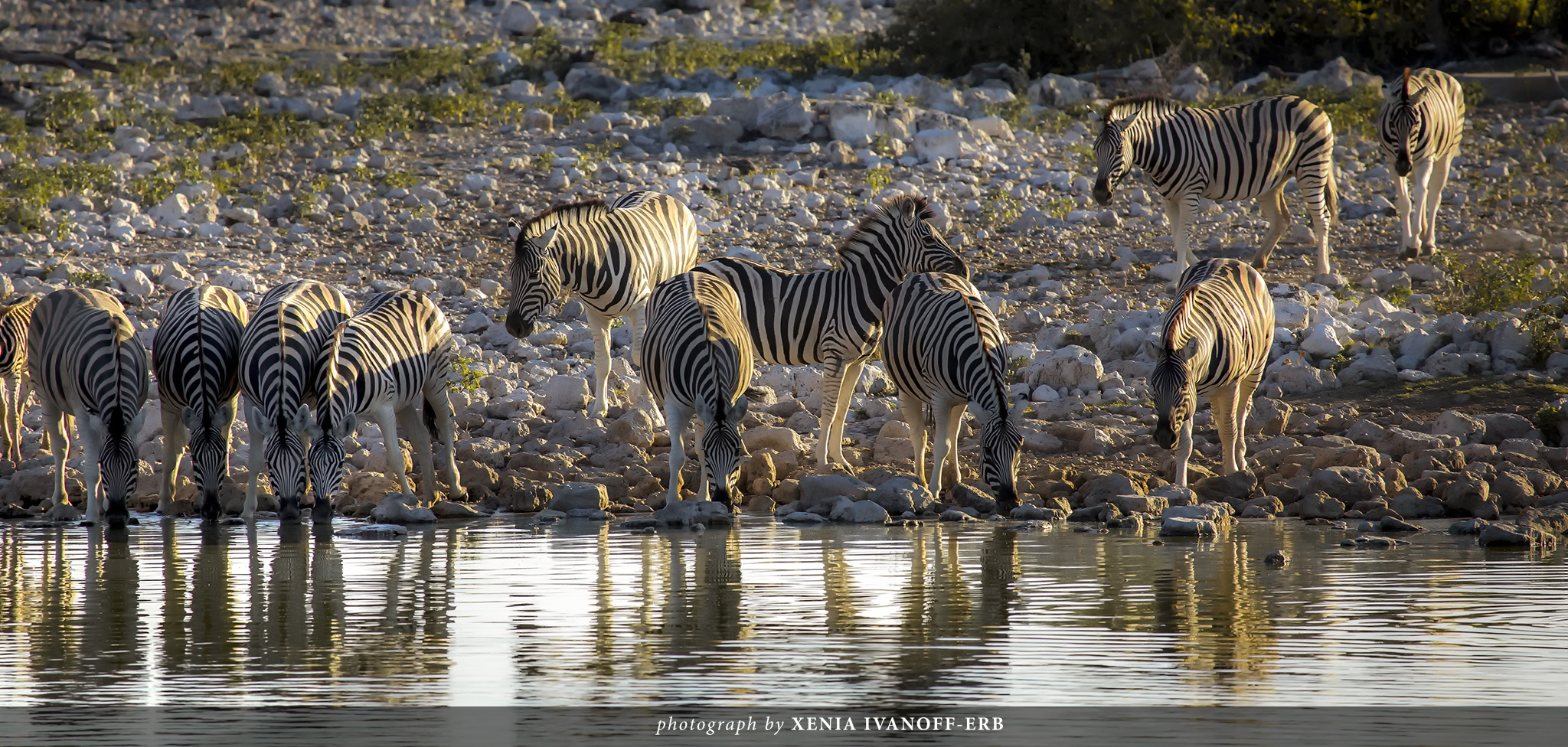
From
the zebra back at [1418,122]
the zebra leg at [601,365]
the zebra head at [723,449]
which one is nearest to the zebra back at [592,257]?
the zebra leg at [601,365]

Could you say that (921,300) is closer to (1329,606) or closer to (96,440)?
(1329,606)

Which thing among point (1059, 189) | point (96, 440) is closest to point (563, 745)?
point (96, 440)

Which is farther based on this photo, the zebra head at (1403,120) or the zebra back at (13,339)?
the zebra head at (1403,120)

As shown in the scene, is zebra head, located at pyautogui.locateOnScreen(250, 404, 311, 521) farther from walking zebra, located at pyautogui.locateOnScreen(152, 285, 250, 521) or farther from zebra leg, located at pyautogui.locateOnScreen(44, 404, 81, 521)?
zebra leg, located at pyautogui.locateOnScreen(44, 404, 81, 521)

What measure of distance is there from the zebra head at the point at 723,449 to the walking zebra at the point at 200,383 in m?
3.14

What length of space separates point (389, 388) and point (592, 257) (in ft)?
8.47

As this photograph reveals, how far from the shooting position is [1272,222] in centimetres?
1623

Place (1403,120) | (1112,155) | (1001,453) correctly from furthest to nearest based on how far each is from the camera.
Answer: (1403,120), (1112,155), (1001,453)

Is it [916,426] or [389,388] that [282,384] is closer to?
[389,388]

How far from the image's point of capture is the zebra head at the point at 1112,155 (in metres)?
15.5

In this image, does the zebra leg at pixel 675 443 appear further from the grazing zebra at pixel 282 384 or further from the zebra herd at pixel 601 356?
the grazing zebra at pixel 282 384

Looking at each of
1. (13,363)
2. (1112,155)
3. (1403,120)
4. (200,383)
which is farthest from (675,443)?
(1403,120)

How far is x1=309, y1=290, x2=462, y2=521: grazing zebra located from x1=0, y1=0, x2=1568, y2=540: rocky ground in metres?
0.37

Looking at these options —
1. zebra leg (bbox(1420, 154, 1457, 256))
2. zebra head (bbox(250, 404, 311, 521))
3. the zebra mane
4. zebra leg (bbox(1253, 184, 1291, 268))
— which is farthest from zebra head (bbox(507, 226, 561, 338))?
zebra leg (bbox(1420, 154, 1457, 256))
